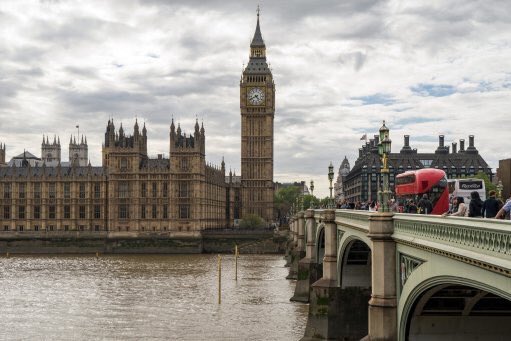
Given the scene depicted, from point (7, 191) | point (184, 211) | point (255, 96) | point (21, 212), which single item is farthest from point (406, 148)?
point (7, 191)

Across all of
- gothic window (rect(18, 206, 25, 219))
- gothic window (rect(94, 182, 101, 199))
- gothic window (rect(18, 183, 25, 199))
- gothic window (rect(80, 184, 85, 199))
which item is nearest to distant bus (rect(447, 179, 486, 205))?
gothic window (rect(94, 182, 101, 199))

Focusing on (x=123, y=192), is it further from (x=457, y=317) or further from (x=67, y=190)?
(x=457, y=317)

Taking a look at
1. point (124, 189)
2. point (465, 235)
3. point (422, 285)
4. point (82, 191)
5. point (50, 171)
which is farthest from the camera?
point (50, 171)

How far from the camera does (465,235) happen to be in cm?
1373

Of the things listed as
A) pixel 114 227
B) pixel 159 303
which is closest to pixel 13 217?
pixel 114 227

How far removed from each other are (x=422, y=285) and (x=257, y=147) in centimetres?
13212

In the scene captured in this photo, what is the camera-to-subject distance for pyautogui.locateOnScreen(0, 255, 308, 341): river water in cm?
Result: 3956

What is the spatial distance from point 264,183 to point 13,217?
4863cm

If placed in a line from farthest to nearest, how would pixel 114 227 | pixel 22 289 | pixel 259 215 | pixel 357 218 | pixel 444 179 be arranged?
pixel 259 215, pixel 114 227, pixel 22 289, pixel 444 179, pixel 357 218

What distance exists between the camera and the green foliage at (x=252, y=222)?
13475 cm

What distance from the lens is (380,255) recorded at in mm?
20766

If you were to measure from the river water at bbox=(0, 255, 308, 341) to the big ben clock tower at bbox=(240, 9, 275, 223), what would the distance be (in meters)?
62.8

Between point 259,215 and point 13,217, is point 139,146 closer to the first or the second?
point 13,217

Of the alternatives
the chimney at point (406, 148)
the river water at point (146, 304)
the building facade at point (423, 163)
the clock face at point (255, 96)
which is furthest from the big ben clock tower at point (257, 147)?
the river water at point (146, 304)
